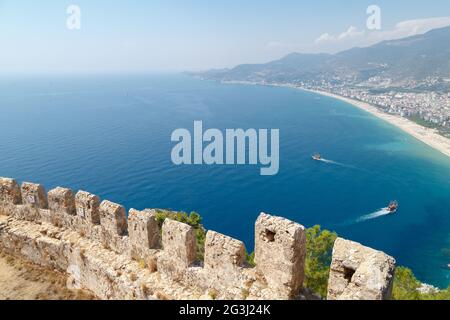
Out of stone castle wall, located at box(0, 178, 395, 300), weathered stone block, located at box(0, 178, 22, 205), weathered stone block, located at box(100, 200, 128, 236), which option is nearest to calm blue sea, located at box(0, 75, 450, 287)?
weathered stone block, located at box(0, 178, 22, 205)

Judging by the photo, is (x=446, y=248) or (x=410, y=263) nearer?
(x=410, y=263)

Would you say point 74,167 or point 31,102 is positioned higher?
point 31,102

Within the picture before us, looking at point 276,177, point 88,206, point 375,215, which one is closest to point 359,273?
point 88,206

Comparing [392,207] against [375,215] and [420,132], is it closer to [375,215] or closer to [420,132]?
[375,215]

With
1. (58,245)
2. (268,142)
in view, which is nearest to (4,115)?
(268,142)

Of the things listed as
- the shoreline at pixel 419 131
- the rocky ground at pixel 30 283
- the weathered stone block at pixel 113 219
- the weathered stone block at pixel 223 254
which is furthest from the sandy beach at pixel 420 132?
the rocky ground at pixel 30 283

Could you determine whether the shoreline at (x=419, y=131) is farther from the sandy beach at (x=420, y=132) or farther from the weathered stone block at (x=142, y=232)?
the weathered stone block at (x=142, y=232)

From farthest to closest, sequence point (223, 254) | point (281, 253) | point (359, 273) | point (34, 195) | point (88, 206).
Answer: point (34, 195) < point (88, 206) < point (223, 254) < point (281, 253) < point (359, 273)

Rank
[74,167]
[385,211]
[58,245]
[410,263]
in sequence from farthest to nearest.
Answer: [74,167] < [385,211] < [410,263] < [58,245]
